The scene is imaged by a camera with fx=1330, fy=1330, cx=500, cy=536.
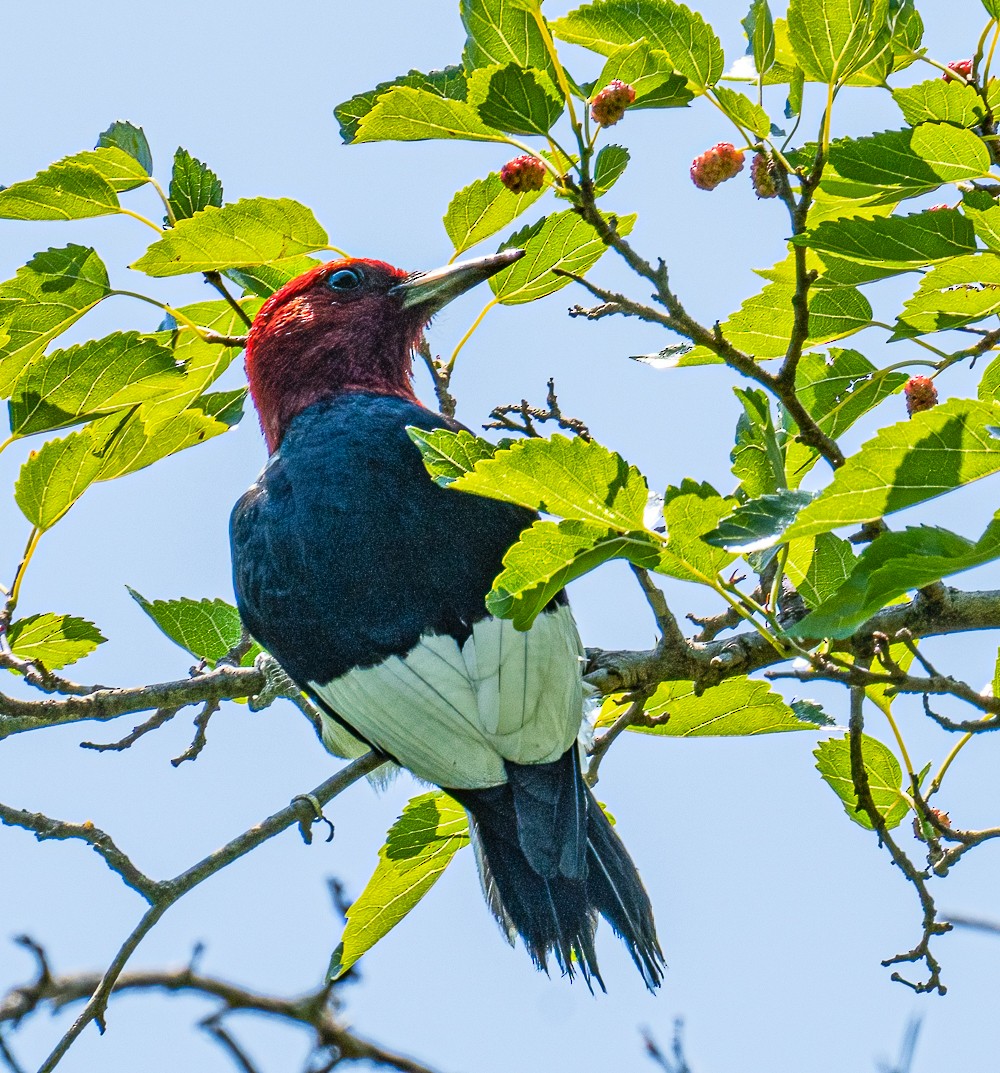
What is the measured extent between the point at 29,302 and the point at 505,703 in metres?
1.51

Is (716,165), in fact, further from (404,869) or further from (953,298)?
(404,869)

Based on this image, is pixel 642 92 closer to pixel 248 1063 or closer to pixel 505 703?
pixel 505 703

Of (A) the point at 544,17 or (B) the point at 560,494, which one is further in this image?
(A) the point at 544,17

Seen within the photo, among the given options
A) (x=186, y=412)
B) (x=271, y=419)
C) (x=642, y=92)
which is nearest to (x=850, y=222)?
(x=642, y=92)

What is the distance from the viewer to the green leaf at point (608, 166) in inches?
110

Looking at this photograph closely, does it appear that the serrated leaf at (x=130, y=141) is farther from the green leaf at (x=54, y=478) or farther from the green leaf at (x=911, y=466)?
the green leaf at (x=911, y=466)

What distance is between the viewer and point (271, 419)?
479cm

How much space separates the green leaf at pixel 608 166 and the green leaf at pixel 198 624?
170 cm

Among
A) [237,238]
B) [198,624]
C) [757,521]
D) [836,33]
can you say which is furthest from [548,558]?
[198,624]

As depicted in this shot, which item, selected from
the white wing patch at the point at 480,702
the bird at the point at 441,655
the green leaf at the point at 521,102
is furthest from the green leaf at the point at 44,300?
the green leaf at the point at 521,102

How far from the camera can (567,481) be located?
2.20 meters

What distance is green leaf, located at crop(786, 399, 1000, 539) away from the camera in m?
1.90

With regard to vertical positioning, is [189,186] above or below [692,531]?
above

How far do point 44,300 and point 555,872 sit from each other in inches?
73.9
